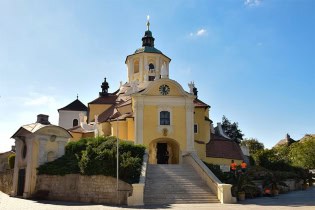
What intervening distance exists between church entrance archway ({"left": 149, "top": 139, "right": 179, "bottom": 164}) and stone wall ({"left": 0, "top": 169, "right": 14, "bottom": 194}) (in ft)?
37.6

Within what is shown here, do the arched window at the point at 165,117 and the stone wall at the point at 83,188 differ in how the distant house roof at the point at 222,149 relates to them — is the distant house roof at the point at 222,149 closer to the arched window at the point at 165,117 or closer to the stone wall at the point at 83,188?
the arched window at the point at 165,117

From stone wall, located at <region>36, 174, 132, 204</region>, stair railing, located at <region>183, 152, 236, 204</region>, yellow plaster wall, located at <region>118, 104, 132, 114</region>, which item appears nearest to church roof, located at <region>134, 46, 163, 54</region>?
yellow plaster wall, located at <region>118, 104, 132, 114</region>

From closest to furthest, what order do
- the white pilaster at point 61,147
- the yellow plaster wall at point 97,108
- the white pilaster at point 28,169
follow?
the white pilaster at point 28,169, the white pilaster at point 61,147, the yellow plaster wall at point 97,108

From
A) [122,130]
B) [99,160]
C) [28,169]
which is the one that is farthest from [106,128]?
[99,160]

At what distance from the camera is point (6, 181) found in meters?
29.0

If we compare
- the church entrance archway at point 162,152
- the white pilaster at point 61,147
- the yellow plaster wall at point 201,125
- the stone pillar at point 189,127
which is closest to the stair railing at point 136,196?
the white pilaster at point 61,147

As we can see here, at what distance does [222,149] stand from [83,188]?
61.9ft

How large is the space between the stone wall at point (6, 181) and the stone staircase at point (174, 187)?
36.7ft

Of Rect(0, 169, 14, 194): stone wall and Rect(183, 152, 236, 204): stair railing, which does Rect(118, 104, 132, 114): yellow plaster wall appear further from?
Rect(0, 169, 14, 194): stone wall

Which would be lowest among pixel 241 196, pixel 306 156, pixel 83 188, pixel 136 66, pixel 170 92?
pixel 241 196

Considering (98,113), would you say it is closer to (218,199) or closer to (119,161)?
(119,161)

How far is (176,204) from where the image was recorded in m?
18.9

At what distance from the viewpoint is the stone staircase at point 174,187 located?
785 inches

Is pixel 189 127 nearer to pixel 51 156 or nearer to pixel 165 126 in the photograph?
pixel 165 126
